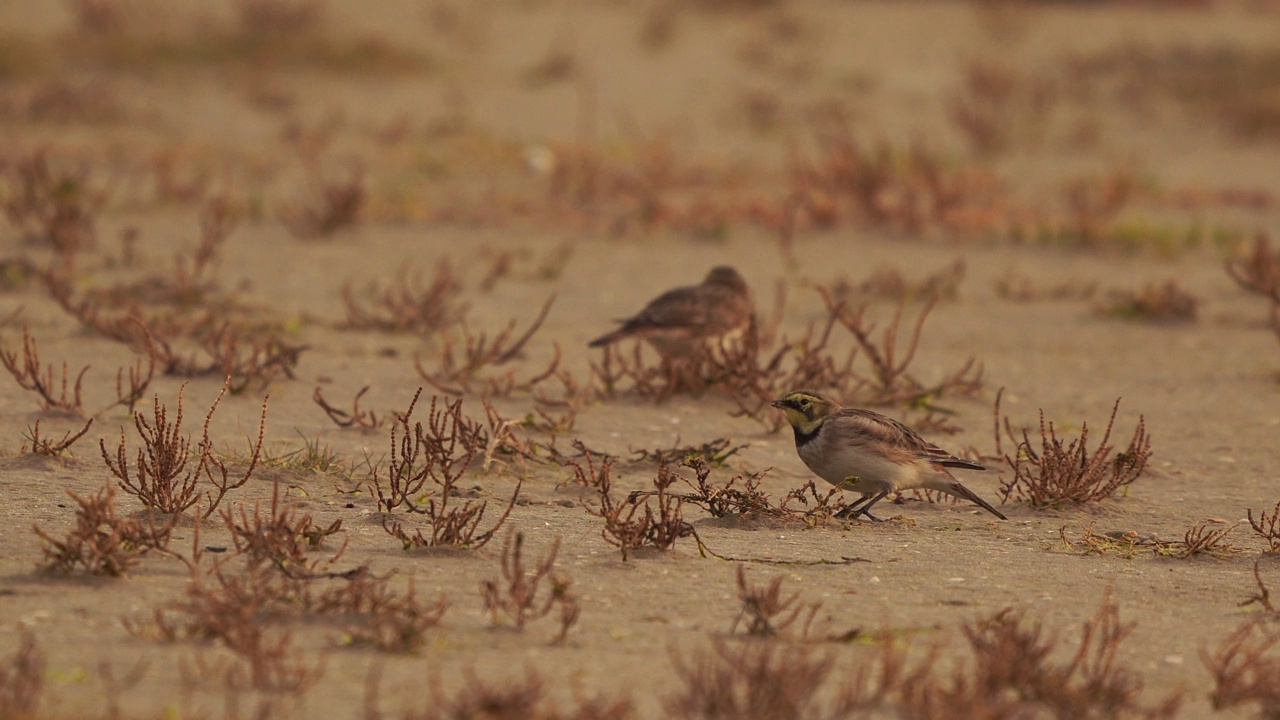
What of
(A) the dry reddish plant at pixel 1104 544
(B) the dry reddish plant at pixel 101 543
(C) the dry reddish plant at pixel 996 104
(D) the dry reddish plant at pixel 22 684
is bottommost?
(D) the dry reddish plant at pixel 22 684

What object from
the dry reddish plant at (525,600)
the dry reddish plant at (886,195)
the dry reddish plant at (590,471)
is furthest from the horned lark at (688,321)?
the dry reddish plant at (886,195)

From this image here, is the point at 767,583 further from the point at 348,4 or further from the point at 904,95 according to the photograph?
the point at 348,4

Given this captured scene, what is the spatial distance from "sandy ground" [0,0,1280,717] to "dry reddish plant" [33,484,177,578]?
0.17ft

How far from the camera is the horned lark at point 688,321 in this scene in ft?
26.4

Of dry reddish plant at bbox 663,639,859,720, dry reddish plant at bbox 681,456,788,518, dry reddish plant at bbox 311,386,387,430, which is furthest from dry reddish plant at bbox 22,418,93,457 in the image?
dry reddish plant at bbox 663,639,859,720

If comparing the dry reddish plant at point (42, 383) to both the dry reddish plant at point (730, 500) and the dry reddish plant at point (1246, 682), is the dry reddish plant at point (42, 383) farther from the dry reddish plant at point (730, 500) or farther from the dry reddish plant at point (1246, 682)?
the dry reddish plant at point (1246, 682)

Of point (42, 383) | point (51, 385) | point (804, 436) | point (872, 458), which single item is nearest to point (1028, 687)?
point (872, 458)

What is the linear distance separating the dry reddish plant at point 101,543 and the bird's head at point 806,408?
2420 millimetres

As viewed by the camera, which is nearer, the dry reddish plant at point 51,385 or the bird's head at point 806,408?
the bird's head at point 806,408

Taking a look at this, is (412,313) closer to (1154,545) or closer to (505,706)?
(1154,545)

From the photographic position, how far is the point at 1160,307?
384 inches

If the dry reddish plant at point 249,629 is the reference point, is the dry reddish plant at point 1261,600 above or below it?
above

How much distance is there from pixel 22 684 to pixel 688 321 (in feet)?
15.8

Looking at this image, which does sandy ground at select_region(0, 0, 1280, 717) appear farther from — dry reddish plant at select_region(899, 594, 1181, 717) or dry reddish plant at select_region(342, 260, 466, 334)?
dry reddish plant at select_region(899, 594, 1181, 717)
